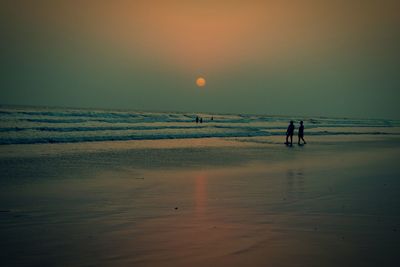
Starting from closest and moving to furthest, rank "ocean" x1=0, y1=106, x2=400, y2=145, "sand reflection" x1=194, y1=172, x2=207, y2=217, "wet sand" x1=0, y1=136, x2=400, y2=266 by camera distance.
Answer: "wet sand" x1=0, y1=136, x2=400, y2=266 < "sand reflection" x1=194, y1=172, x2=207, y2=217 < "ocean" x1=0, y1=106, x2=400, y2=145

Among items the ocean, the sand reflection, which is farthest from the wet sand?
the ocean

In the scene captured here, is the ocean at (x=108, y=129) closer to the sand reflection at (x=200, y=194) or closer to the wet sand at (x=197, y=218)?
the wet sand at (x=197, y=218)

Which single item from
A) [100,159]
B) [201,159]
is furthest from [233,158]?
[100,159]

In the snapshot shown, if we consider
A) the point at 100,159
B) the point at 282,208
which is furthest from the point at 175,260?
the point at 100,159

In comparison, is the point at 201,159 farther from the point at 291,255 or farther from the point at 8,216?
the point at 291,255

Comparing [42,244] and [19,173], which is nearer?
[42,244]

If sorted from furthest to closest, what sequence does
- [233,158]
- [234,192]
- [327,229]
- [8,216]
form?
[233,158] < [234,192] < [8,216] < [327,229]

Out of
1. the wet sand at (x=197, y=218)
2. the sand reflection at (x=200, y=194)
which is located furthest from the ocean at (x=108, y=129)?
the sand reflection at (x=200, y=194)

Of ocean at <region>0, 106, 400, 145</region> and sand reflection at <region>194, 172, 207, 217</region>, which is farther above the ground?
ocean at <region>0, 106, 400, 145</region>

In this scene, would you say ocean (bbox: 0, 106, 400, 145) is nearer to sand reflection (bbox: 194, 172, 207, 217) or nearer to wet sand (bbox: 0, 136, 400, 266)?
wet sand (bbox: 0, 136, 400, 266)

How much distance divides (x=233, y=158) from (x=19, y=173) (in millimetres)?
9634

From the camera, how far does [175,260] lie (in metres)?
5.01

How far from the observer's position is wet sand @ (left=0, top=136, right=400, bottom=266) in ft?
17.0

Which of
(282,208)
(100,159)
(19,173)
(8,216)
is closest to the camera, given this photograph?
(8,216)
